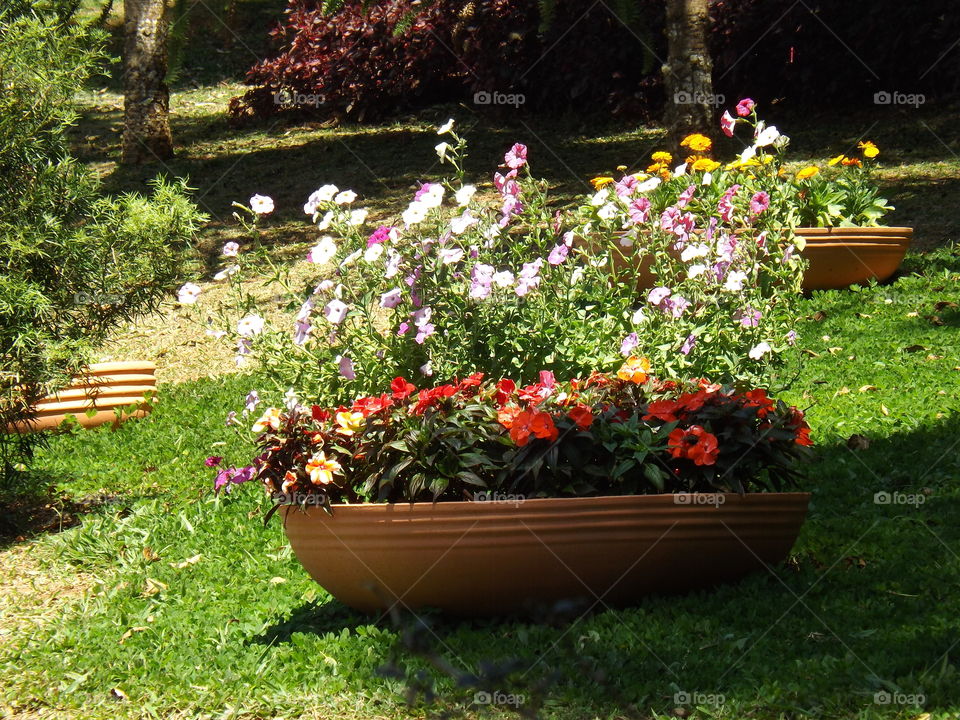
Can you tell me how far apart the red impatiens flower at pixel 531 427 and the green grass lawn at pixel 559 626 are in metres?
0.59

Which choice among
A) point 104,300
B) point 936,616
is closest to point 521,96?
point 104,300

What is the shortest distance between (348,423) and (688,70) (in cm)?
591

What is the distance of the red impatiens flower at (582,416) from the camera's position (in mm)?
3380

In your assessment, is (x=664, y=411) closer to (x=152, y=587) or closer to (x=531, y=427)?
(x=531, y=427)

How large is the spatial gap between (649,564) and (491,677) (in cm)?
218

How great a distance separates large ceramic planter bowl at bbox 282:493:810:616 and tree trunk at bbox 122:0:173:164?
887 cm

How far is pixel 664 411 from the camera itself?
349 cm

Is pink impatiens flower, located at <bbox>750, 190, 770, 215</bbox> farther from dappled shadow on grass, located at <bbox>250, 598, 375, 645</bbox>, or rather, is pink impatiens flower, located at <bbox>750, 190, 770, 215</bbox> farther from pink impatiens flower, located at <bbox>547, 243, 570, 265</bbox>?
dappled shadow on grass, located at <bbox>250, 598, 375, 645</bbox>

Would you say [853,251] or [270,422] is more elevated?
[270,422]

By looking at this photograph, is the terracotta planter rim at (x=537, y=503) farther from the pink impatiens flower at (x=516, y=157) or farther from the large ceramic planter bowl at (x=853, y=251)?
the large ceramic planter bowl at (x=853, y=251)

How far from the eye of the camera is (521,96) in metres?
12.1

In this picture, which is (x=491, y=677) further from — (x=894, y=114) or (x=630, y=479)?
(x=894, y=114)

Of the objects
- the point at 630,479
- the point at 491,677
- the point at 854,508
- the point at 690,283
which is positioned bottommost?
the point at 854,508

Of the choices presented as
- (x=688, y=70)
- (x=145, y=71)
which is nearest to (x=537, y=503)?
(x=688, y=70)
